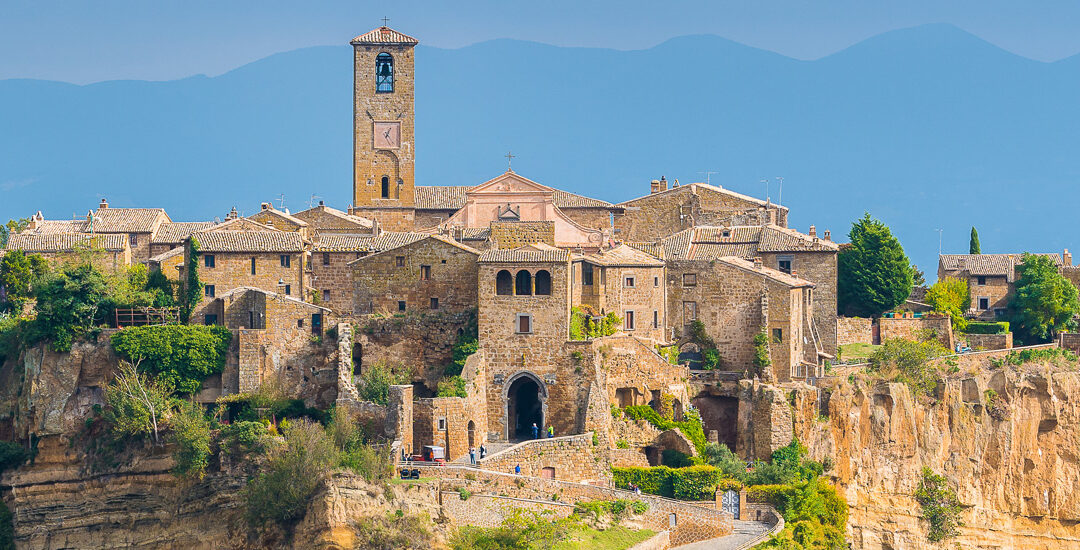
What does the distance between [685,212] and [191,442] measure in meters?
35.6

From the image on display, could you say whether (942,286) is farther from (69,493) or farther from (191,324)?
(69,493)

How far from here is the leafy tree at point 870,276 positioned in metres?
80.0

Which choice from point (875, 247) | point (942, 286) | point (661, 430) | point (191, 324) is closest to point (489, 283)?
point (661, 430)

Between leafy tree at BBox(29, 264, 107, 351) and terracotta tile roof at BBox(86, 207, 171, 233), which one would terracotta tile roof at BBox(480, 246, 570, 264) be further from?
terracotta tile roof at BBox(86, 207, 171, 233)

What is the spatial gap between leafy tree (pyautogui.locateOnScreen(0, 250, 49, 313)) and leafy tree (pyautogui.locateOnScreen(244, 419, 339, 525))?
2361 centimetres

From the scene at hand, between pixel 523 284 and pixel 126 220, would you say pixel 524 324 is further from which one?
pixel 126 220

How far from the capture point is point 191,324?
222 feet

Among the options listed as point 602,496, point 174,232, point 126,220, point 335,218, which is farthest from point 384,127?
point 602,496

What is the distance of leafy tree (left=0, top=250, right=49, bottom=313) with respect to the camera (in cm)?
7738

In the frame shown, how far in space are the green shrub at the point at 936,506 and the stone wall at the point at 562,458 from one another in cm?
1987

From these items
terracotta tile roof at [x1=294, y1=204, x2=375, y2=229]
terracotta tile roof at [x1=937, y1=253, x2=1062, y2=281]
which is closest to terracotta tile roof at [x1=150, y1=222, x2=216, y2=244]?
terracotta tile roof at [x1=294, y1=204, x2=375, y2=229]

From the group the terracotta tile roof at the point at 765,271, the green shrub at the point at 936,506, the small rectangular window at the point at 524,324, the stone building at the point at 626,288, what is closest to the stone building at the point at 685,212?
the terracotta tile roof at the point at 765,271

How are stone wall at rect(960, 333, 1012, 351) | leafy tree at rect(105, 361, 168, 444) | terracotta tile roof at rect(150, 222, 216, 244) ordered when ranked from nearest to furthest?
leafy tree at rect(105, 361, 168, 444) → stone wall at rect(960, 333, 1012, 351) → terracotta tile roof at rect(150, 222, 216, 244)

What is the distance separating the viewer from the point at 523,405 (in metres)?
65.7
